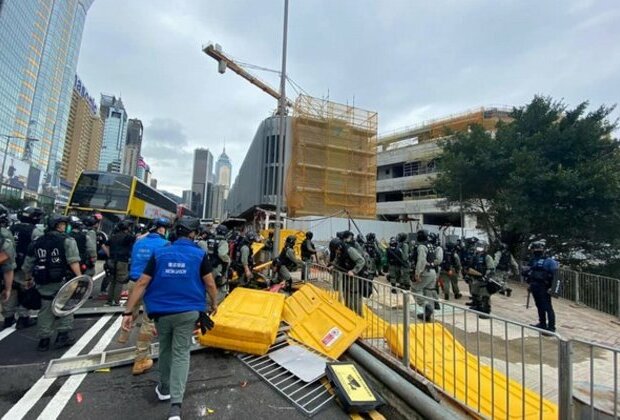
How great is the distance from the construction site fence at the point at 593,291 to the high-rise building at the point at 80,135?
4903 inches

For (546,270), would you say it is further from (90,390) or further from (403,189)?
(403,189)

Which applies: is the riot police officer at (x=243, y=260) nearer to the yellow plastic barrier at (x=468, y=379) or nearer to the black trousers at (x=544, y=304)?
the yellow plastic barrier at (x=468, y=379)

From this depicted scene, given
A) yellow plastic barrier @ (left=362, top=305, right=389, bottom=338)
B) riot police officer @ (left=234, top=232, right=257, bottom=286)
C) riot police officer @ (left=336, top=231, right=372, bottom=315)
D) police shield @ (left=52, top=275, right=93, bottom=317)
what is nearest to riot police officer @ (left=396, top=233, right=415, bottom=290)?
riot police officer @ (left=336, top=231, right=372, bottom=315)

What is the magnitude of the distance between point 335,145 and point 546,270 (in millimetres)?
24291

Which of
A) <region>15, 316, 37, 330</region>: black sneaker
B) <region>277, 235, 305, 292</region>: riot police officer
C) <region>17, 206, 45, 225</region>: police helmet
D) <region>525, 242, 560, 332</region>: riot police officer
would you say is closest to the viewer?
<region>15, 316, 37, 330</region>: black sneaker

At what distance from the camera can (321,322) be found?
489cm

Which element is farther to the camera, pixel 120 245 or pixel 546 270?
pixel 120 245

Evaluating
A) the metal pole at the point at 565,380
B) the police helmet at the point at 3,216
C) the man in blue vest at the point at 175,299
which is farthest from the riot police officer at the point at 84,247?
the metal pole at the point at 565,380

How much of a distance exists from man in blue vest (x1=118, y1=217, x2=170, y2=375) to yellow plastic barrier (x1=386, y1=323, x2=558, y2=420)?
9.96 feet

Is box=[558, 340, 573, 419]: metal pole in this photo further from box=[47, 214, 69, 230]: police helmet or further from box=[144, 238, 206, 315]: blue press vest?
box=[47, 214, 69, 230]: police helmet

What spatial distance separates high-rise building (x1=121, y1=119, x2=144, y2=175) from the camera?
135 m

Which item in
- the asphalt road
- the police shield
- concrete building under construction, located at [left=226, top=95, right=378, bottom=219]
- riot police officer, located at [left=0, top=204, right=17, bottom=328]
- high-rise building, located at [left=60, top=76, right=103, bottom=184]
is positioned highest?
high-rise building, located at [left=60, top=76, right=103, bottom=184]

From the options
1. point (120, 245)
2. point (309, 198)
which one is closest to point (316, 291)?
point (120, 245)

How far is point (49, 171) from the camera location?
88.6 m
